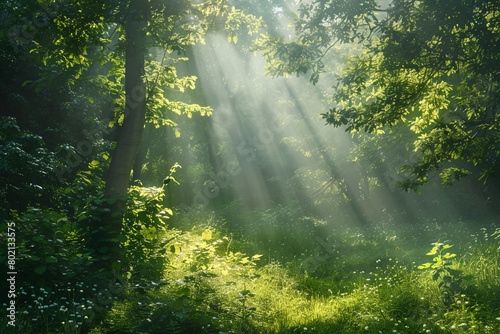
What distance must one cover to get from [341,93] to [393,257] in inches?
180

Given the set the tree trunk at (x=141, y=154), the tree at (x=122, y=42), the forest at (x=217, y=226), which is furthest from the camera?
the tree trunk at (x=141, y=154)

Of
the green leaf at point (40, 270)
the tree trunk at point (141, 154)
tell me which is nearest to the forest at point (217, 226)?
the green leaf at point (40, 270)

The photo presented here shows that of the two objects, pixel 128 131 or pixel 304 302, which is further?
pixel 128 131

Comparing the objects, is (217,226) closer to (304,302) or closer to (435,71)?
(304,302)

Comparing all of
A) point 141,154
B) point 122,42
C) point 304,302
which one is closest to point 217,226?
point 141,154

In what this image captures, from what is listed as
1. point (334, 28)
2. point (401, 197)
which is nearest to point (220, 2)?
point (334, 28)

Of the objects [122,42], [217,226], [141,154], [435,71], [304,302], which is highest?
[141,154]

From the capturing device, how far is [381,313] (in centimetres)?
510

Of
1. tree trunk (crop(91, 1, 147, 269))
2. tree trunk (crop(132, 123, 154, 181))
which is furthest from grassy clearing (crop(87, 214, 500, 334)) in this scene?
tree trunk (crop(132, 123, 154, 181))

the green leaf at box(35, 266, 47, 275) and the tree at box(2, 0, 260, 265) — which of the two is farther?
the tree at box(2, 0, 260, 265)

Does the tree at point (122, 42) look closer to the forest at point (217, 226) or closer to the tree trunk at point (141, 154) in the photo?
the forest at point (217, 226)

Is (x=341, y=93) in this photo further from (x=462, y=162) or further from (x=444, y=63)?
(x=462, y=162)

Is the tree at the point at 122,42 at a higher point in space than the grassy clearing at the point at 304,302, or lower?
higher

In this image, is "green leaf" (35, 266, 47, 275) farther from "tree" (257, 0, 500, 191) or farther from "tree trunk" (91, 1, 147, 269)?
"tree" (257, 0, 500, 191)
